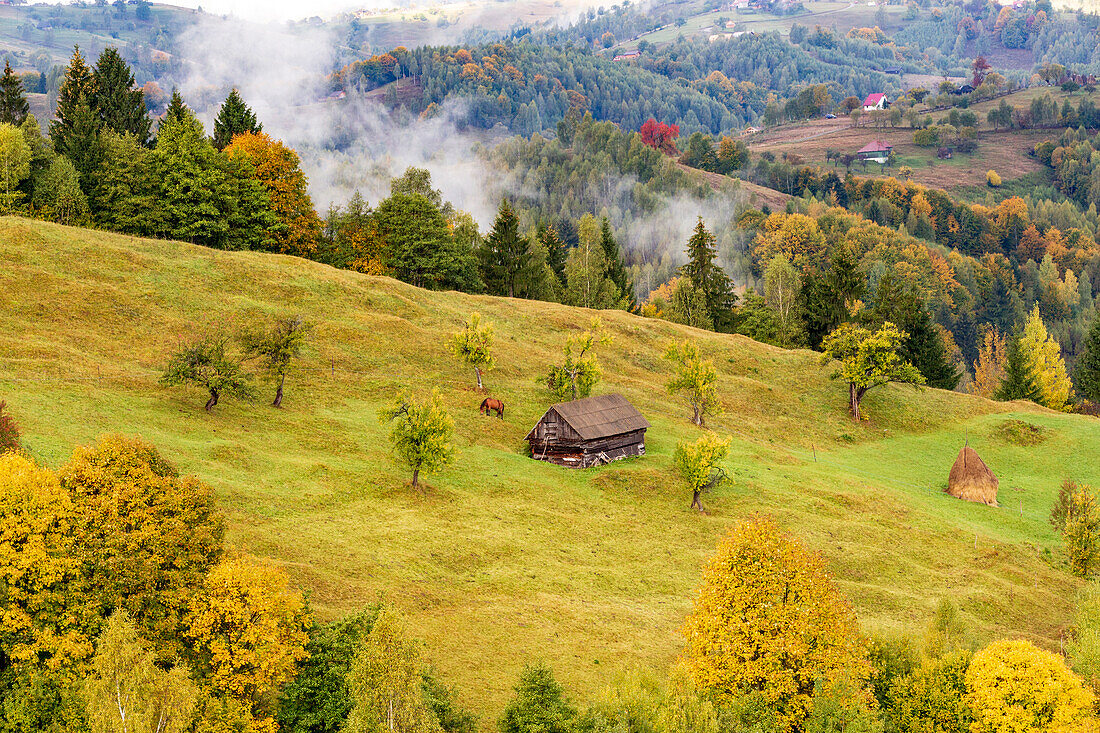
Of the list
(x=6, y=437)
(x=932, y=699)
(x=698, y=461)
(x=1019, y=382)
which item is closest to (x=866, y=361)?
(x=1019, y=382)

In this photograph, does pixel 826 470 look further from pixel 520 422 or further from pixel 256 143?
pixel 256 143

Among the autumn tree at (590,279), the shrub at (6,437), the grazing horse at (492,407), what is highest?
the autumn tree at (590,279)

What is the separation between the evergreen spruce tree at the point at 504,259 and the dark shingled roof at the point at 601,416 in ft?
167

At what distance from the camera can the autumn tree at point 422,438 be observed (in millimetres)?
54750

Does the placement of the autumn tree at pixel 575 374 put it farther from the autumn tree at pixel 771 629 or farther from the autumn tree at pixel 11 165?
the autumn tree at pixel 11 165

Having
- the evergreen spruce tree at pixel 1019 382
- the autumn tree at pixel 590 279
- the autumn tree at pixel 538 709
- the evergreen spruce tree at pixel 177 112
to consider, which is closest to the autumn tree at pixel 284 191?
the evergreen spruce tree at pixel 177 112

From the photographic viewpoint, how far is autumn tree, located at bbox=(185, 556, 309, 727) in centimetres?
3014

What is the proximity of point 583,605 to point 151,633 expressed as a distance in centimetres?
2055

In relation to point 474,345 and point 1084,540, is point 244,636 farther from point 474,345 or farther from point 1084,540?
point 1084,540

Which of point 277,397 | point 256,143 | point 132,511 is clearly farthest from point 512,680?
point 256,143

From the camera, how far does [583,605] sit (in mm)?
43688

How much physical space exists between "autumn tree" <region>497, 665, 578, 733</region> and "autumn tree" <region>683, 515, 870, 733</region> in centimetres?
533

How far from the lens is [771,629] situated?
32.6 m

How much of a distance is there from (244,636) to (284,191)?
78839 mm
